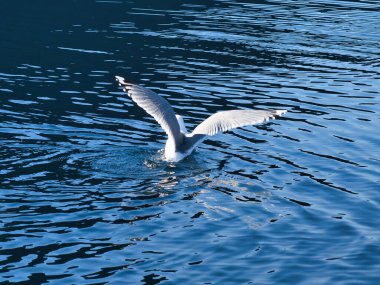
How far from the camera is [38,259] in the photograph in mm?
16734

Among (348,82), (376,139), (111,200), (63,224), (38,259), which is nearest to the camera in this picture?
(38,259)

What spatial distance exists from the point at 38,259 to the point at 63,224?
1770 millimetres

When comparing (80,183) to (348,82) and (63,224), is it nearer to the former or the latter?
(63,224)

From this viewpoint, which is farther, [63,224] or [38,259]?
[63,224]

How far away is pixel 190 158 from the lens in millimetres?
23703

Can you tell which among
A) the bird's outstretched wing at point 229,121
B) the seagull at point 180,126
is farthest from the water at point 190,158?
the bird's outstretched wing at point 229,121

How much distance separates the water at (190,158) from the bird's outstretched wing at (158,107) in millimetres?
820

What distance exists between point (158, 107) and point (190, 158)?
159 centimetres

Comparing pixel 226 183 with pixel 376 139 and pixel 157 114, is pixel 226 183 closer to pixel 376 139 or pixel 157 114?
pixel 157 114

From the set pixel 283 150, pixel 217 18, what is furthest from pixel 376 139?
pixel 217 18

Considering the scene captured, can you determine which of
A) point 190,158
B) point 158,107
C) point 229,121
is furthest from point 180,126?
point 229,121

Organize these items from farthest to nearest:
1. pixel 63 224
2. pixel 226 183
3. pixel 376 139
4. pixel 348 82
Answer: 1. pixel 348 82
2. pixel 376 139
3. pixel 226 183
4. pixel 63 224

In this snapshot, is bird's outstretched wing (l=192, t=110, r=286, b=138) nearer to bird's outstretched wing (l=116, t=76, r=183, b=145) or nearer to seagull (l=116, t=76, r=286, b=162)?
seagull (l=116, t=76, r=286, b=162)

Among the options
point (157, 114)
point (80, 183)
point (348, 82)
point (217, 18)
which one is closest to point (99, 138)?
point (157, 114)
